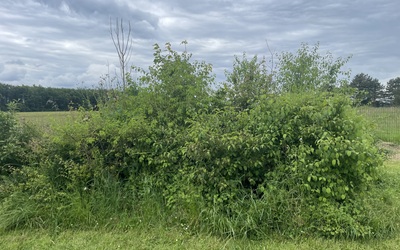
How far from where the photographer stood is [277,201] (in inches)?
137

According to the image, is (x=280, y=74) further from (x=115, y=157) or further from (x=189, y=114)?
(x=115, y=157)

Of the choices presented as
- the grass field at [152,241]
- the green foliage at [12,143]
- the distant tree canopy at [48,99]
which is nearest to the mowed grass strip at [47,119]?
the green foliage at [12,143]

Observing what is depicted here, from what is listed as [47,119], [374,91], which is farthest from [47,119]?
[374,91]

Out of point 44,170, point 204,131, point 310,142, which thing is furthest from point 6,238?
point 310,142

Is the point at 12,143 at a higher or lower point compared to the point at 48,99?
lower

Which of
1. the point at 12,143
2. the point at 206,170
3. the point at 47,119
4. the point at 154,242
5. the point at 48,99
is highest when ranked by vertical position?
the point at 48,99

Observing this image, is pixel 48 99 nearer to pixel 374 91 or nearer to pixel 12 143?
pixel 12 143

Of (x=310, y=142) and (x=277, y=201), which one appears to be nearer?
(x=277, y=201)

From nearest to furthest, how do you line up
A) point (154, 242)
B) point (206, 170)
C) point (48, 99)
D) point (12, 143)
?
point (154, 242) → point (206, 170) → point (12, 143) → point (48, 99)

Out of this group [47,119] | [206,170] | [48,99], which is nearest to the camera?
[206,170]

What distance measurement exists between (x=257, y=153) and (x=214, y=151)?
556 millimetres

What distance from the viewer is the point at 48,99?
7199 mm

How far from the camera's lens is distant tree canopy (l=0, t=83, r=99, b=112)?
570 cm

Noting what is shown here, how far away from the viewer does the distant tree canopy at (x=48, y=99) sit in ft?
18.7
